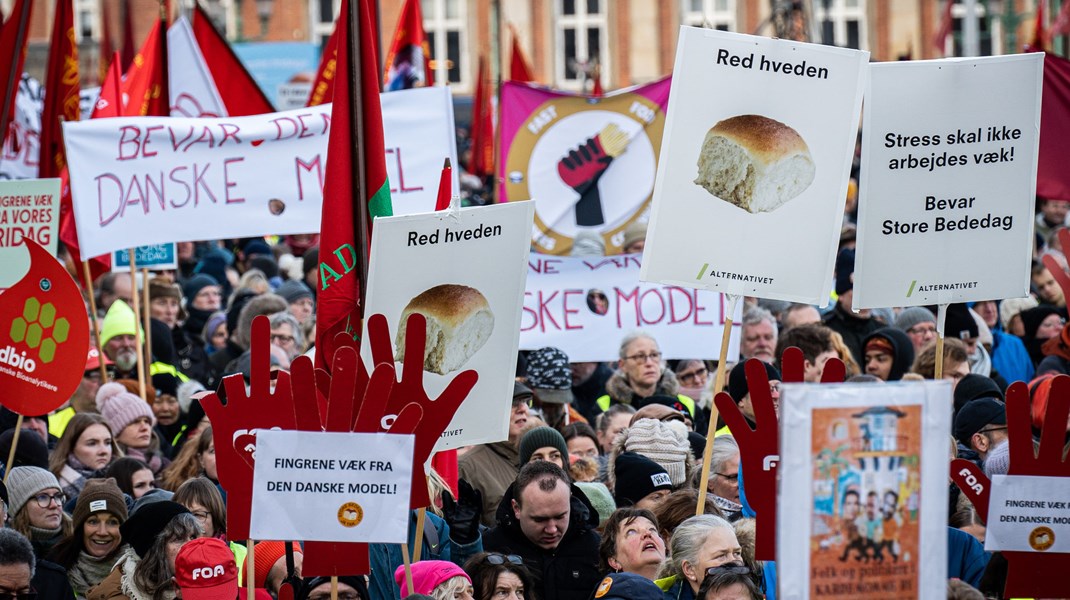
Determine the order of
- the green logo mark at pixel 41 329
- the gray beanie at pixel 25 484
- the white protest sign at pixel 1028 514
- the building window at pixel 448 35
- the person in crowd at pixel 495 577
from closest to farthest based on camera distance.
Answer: the white protest sign at pixel 1028 514 → the person in crowd at pixel 495 577 → the gray beanie at pixel 25 484 → the green logo mark at pixel 41 329 → the building window at pixel 448 35

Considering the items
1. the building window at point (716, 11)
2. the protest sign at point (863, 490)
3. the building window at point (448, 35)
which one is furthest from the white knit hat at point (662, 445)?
the building window at point (716, 11)

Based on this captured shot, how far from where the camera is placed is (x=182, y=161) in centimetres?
877

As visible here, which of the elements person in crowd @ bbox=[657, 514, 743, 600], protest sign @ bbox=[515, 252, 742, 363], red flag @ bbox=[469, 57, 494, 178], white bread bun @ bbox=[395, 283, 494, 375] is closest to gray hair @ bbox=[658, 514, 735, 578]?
person in crowd @ bbox=[657, 514, 743, 600]

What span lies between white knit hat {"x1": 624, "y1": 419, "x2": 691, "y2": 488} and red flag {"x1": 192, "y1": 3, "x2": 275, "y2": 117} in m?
5.00

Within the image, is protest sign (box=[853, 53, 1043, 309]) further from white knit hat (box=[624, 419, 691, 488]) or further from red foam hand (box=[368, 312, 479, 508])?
red foam hand (box=[368, 312, 479, 508])

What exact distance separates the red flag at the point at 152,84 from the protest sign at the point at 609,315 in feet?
8.07

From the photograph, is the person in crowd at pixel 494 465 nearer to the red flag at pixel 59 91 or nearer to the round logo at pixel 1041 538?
the round logo at pixel 1041 538

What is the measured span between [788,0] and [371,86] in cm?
2192

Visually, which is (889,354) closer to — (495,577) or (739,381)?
(739,381)

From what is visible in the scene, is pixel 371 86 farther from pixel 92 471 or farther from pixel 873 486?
pixel 873 486

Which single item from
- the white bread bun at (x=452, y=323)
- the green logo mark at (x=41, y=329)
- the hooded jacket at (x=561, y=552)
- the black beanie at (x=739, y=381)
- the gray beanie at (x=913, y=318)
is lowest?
the hooded jacket at (x=561, y=552)

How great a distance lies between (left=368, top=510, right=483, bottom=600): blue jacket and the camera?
18.9 feet

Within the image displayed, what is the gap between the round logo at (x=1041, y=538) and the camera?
4.75 m

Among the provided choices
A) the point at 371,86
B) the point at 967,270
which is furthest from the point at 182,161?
the point at 967,270
